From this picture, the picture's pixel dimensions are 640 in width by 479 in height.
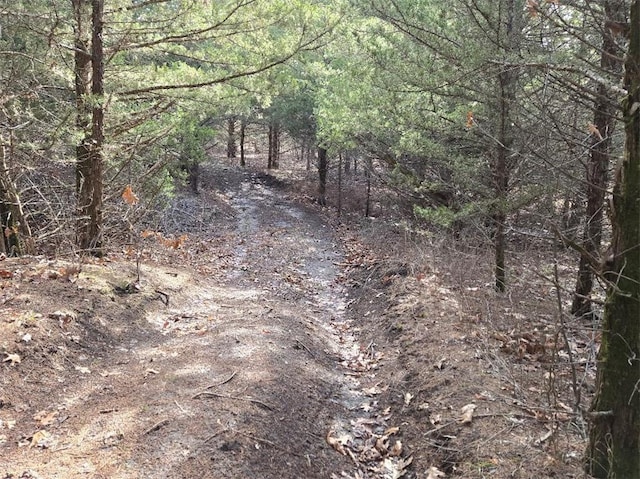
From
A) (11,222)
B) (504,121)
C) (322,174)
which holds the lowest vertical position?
(11,222)

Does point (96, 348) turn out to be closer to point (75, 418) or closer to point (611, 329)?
point (75, 418)

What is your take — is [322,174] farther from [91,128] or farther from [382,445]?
[382,445]

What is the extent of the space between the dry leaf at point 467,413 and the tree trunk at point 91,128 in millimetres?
5640

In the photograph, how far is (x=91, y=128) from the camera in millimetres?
7840

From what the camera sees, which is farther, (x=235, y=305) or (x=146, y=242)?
(x=146, y=242)

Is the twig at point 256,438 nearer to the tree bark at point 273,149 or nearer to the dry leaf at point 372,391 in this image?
the dry leaf at point 372,391

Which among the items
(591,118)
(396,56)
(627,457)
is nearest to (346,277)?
(396,56)

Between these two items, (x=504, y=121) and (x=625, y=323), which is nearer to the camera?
(x=625, y=323)

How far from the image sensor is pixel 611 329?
8.24ft

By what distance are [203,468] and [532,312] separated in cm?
461

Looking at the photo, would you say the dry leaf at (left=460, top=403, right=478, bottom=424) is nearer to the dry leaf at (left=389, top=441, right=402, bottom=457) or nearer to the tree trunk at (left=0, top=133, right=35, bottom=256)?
the dry leaf at (left=389, top=441, right=402, bottom=457)

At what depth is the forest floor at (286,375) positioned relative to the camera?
12.7 ft

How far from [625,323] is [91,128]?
776 centimetres

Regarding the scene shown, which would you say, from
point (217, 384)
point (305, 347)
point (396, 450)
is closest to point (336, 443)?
point (396, 450)
